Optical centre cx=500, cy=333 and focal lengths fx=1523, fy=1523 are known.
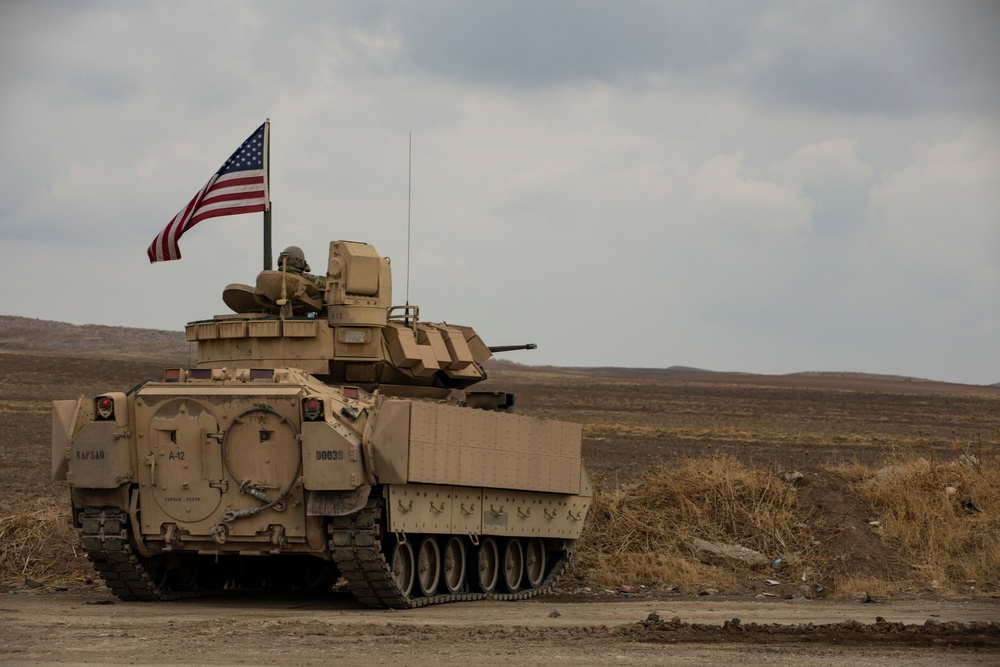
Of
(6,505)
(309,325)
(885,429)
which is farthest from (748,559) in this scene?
(885,429)

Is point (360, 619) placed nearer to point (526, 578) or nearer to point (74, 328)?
point (526, 578)

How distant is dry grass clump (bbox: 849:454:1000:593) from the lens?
1861cm

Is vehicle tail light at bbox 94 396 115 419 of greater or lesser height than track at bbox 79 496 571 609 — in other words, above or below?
above

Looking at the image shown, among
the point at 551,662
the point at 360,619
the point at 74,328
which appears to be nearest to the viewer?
the point at 551,662

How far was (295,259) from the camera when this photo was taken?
1794 centimetres

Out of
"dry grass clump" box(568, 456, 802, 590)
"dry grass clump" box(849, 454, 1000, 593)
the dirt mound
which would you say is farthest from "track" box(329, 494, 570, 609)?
"dry grass clump" box(849, 454, 1000, 593)

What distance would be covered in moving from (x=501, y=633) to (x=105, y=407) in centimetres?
509

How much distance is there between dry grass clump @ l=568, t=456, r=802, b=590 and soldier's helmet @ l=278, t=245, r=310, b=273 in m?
5.49

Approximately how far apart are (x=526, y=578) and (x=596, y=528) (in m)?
2.28

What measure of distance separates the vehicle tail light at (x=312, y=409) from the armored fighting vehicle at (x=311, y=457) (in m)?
0.01

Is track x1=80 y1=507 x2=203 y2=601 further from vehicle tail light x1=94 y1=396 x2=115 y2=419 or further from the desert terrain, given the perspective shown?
vehicle tail light x1=94 y1=396 x2=115 y2=419

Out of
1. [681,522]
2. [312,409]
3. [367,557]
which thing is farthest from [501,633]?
[681,522]

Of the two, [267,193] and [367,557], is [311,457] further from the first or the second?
[267,193]

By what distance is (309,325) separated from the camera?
669 inches
